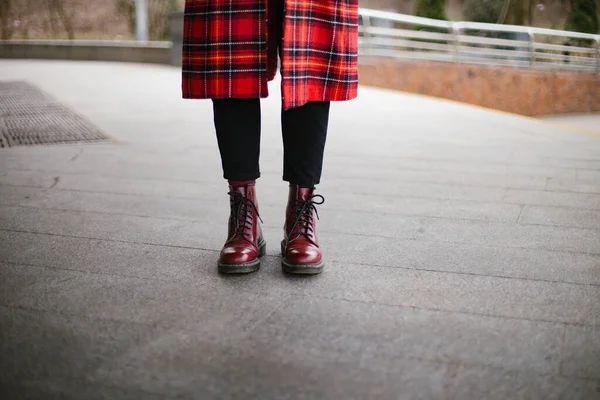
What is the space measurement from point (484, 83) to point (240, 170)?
288 inches

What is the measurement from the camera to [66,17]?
11.3 m

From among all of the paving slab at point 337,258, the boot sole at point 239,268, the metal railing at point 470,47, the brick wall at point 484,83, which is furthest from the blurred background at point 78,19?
the boot sole at point 239,268

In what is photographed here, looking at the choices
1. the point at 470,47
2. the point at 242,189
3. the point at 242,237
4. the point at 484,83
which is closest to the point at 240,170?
the point at 242,189

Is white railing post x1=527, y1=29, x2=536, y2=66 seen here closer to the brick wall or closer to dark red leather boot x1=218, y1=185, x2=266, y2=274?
the brick wall

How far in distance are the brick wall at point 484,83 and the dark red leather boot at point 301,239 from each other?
633 cm

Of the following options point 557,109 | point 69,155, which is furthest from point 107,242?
point 557,109

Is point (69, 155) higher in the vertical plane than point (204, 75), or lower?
lower

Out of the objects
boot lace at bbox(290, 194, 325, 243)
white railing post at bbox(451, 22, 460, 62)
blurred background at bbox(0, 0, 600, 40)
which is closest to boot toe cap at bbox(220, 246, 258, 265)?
boot lace at bbox(290, 194, 325, 243)

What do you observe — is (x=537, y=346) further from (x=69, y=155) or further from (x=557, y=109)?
(x=557, y=109)

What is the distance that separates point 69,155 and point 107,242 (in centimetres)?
128

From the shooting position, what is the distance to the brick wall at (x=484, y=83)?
25.5ft

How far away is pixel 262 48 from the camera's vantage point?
1.34m

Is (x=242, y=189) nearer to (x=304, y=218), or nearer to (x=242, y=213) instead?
(x=242, y=213)

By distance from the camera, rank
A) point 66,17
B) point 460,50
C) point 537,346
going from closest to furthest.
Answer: point 537,346 < point 460,50 < point 66,17
